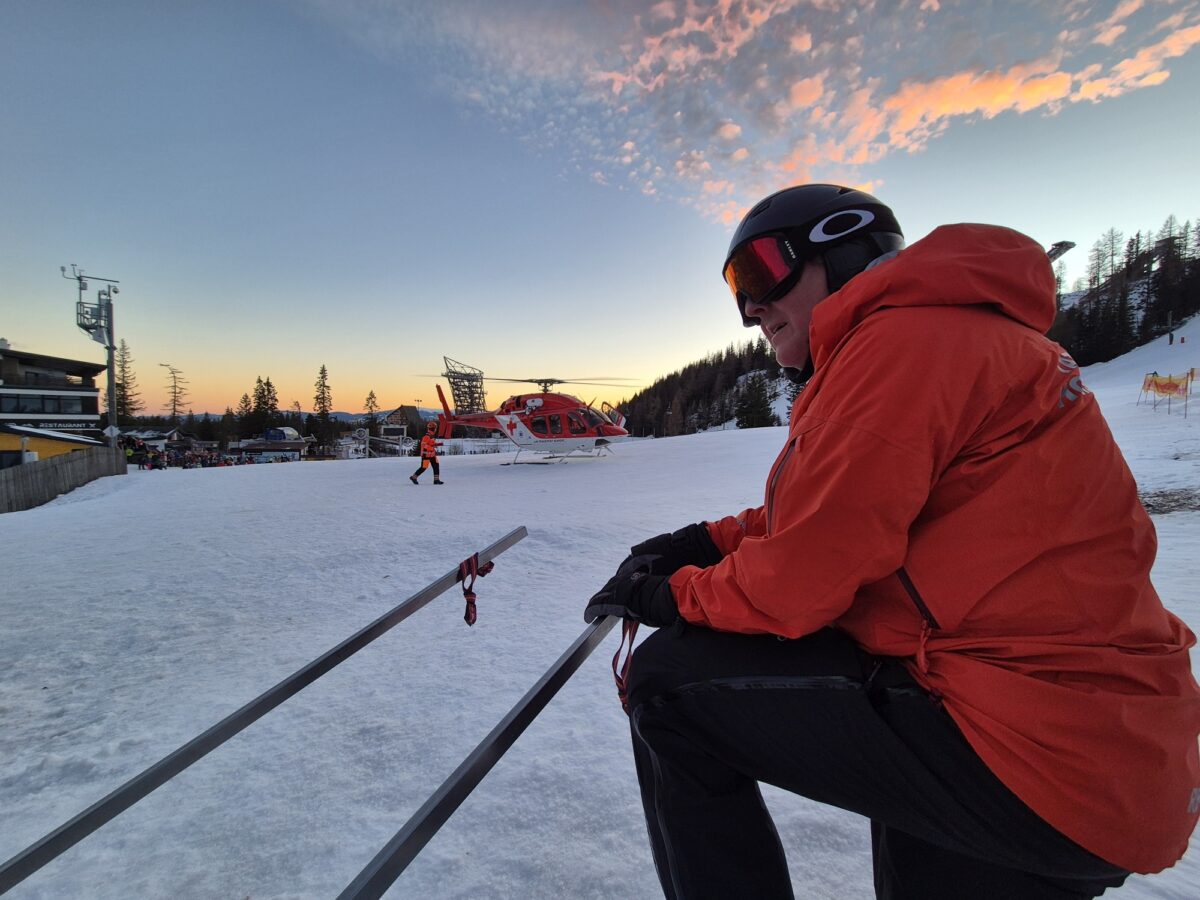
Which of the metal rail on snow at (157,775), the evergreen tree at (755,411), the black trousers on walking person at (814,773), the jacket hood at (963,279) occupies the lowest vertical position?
the metal rail on snow at (157,775)

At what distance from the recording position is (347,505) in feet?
30.8

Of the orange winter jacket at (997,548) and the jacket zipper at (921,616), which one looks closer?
the orange winter jacket at (997,548)

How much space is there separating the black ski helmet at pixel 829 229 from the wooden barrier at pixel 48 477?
16.5 m

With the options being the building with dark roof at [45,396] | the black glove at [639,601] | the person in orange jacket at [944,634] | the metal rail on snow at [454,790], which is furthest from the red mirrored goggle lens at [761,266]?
the building with dark roof at [45,396]

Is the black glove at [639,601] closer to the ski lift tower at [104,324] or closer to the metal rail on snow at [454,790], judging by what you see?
the metal rail on snow at [454,790]

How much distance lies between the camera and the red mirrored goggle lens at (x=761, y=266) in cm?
172

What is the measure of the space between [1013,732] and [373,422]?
391 feet

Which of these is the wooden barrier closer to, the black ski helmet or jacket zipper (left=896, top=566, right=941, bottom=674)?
the black ski helmet

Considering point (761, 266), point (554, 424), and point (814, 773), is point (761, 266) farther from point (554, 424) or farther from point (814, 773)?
point (554, 424)

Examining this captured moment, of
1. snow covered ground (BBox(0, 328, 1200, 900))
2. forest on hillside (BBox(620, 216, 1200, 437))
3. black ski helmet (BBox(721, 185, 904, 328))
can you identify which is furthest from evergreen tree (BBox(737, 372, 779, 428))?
black ski helmet (BBox(721, 185, 904, 328))

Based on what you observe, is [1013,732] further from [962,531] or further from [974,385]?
[974,385]

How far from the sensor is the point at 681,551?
6.06ft

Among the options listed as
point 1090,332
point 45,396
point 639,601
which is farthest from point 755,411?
point 45,396

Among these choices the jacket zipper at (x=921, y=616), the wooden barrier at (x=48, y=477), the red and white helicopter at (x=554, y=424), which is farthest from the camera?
the red and white helicopter at (x=554, y=424)
